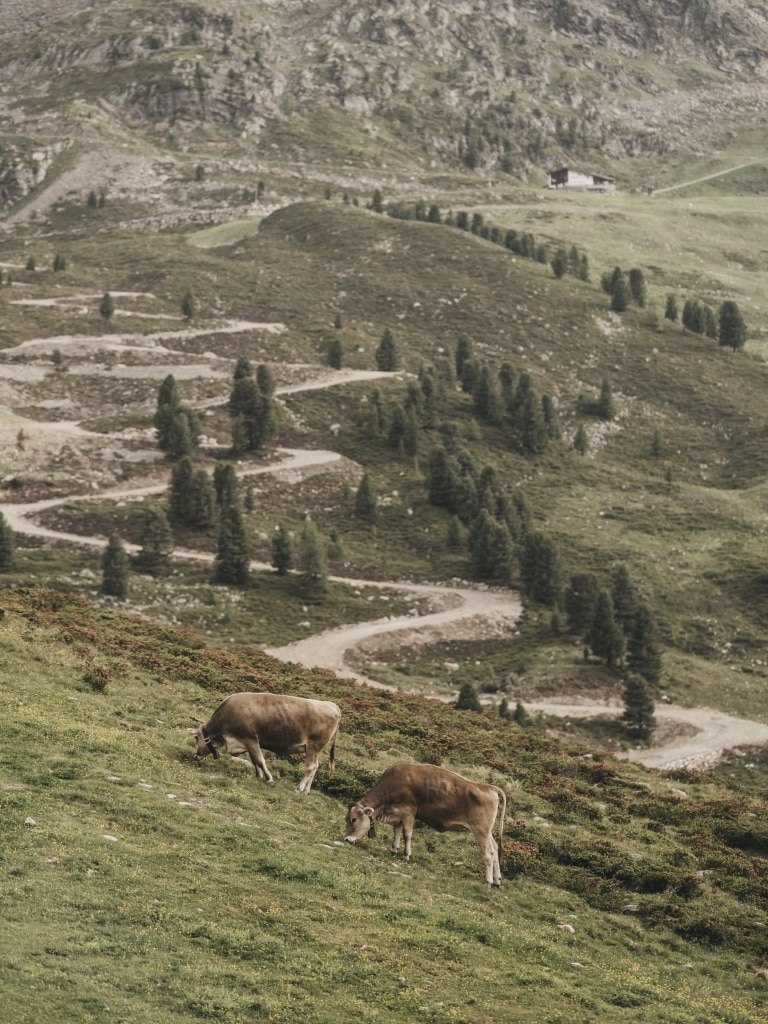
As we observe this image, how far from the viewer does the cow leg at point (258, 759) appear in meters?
25.3

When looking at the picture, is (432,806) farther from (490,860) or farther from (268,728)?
(268,728)

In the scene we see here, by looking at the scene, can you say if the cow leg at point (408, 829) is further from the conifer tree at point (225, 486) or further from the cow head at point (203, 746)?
the conifer tree at point (225, 486)

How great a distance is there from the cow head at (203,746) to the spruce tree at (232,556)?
68.9 meters

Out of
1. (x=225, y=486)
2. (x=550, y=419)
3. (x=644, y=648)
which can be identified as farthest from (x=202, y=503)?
(x=550, y=419)

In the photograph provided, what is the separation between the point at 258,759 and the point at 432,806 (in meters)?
5.14

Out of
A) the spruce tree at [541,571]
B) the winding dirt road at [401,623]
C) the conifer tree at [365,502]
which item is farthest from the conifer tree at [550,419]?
the spruce tree at [541,571]

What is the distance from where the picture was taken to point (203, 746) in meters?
26.0

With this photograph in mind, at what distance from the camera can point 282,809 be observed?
24266 mm

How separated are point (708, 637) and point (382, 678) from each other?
120 feet

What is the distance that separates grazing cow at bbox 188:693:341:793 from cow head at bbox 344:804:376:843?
121 inches

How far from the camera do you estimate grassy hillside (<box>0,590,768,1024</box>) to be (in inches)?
619

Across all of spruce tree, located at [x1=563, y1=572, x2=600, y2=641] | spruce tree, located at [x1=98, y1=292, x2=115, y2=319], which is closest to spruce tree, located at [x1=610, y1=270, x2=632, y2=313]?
spruce tree, located at [x1=98, y1=292, x2=115, y2=319]

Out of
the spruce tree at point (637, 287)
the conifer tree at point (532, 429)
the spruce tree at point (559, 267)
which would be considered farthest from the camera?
the spruce tree at point (559, 267)

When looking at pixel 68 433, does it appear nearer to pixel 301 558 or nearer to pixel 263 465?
pixel 263 465
